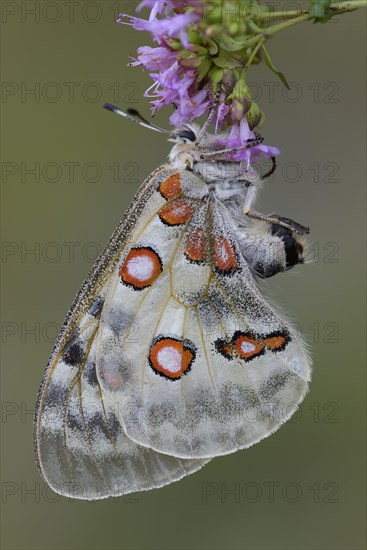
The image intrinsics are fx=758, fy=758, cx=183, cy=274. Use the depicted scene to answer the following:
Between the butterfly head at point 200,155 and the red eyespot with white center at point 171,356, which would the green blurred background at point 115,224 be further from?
the butterfly head at point 200,155

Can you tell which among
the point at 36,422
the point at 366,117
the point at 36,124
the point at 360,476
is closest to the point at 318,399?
the point at 360,476

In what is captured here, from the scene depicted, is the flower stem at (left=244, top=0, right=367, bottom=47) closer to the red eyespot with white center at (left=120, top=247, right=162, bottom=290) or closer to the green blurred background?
the red eyespot with white center at (left=120, top=247, right=162, bottom=290)

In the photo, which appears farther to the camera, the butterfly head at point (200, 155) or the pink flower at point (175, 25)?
the butterfly head at point (200, 155)

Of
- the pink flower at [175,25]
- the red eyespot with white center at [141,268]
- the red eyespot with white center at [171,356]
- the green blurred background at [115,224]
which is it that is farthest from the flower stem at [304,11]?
the green blurred background at [115,224]

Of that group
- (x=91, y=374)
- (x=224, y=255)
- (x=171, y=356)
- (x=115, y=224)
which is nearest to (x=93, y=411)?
(x=91, y=374)

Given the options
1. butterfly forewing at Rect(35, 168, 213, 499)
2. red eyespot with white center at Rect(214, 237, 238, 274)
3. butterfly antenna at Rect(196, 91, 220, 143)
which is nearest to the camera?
butterfly antenna at Rect(196, 91, 220, 143)

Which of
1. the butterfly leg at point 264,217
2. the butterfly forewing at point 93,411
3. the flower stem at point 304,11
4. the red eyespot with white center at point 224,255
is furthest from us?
the butterfly forewing at point 93,411

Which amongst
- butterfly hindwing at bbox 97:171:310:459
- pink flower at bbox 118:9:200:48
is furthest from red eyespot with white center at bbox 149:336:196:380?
pink flower at bbox 118:9:200:48
